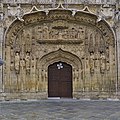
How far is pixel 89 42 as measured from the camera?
13.1 meters

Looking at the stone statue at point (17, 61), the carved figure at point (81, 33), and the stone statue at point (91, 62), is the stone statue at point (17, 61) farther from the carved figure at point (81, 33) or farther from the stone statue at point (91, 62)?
the stone statue at point (91, 62)

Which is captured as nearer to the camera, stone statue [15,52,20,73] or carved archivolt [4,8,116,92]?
stone statue [15,52,20,73]

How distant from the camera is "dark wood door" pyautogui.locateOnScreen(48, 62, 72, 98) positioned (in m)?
13.2

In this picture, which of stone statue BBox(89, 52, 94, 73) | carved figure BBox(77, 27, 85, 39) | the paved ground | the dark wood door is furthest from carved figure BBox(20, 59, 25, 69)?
the paved ground

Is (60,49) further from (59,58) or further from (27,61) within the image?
(27,61)

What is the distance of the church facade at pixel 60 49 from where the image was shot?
12.5 meters

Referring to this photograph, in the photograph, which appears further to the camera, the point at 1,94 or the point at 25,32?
the point at 25,32

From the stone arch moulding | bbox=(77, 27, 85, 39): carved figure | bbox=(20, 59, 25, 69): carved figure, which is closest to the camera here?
bbox=(20, 59, 25, 69): carved figure

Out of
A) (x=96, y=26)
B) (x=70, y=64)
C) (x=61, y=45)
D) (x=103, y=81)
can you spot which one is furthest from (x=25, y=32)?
(x=103, y=81)

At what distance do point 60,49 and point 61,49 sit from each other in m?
0.05

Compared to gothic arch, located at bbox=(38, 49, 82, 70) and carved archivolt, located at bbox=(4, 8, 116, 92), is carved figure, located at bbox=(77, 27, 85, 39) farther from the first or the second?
gothic arch, located at bbox=(38, 49, 82, 70)

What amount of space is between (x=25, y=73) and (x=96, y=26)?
4.33 metres

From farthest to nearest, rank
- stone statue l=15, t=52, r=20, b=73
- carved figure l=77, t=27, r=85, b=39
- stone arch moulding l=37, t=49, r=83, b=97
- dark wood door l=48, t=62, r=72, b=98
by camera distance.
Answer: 1. dark wood door l=48, t=62, r=72, b=98
2. carved figure l=77, t=27, r=85, b=39
3. stone arch moulding l=37, t=49, r=83, b=97
4. stone statue l=15, t=52, r=20, b=73

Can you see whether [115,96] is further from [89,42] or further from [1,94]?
[1,94]
